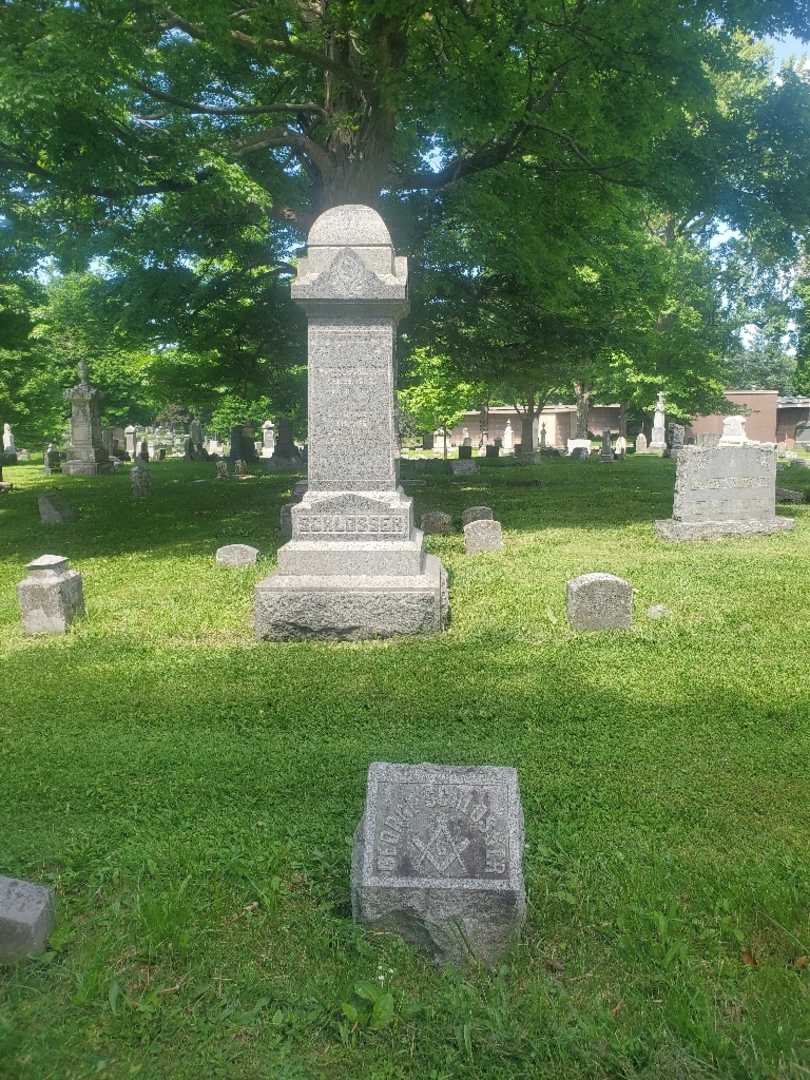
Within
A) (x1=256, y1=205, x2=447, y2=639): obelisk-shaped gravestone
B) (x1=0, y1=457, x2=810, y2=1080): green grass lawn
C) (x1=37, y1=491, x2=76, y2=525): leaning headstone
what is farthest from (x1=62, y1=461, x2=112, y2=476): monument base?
(x1=256, y1=205, x2=447, y2=639): obelisk-shaped gravestone

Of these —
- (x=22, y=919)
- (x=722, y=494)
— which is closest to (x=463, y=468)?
(x=722, y=494)

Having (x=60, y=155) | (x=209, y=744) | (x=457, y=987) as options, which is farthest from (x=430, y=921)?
(x=60, y=155)

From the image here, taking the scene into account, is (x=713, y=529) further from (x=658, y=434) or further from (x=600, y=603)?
(x=658, y=434)

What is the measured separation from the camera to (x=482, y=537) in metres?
11.4

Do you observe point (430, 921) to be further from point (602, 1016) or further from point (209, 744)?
point (209, 744)

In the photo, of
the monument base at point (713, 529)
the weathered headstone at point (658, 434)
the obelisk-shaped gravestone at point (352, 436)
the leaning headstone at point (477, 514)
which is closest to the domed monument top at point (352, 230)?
the obelisk-shaped gravestone at point (352, 436)

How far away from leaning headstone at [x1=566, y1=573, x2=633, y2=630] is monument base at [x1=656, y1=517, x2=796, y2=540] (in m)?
5.78

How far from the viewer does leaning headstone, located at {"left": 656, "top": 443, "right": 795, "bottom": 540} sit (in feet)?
41.5

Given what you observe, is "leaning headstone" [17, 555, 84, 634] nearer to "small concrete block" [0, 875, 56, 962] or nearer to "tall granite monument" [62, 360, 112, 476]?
"small concrete block" [0, 875, 56, 962]

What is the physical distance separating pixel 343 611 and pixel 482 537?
15.0 ft

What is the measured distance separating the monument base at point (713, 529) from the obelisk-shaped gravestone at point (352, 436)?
238 inches

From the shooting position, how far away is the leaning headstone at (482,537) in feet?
37.4

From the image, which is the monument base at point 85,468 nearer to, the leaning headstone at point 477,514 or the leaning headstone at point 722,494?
the leaning headstone at point 477,514

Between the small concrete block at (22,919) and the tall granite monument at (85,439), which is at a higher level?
the tall granite monument at (85,439)
